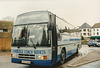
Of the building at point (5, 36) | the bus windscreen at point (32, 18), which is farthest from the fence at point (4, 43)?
the bus windscreen at point (32, 18)

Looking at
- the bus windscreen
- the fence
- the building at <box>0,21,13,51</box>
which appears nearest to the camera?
the bus windscreen

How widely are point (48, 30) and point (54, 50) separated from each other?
1268 millimetres

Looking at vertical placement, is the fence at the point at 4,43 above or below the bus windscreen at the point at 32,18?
below

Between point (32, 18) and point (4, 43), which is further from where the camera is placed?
point (4, 43)

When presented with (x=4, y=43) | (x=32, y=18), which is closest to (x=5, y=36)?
(x=4, y=43)

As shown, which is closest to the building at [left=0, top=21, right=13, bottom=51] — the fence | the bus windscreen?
the fence

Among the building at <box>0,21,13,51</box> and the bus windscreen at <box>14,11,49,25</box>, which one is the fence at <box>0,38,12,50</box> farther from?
the bus windscreen at <box>14,11,49,25</box>

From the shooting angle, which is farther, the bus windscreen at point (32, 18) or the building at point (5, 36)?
the building at point (5, 36)

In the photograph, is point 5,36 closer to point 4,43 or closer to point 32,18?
point 4,43

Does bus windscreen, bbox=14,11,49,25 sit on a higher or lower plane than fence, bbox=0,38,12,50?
higher

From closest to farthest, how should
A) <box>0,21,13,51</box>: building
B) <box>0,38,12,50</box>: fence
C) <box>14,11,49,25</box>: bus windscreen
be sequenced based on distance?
<box>14,11,49,25</box>: bus windscreen < <box>0,38,12,50</box>: fence < <box>0,21,13,51</box>: building

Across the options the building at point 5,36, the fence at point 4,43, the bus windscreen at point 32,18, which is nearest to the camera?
the bus windscreen at point 32,18

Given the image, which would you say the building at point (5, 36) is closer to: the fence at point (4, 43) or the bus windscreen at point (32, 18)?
the fence at point (4, 43)

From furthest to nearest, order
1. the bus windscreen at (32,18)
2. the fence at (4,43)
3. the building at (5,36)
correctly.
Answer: the building at (5,36) → the fence at (4,43) → the bus windscreen at (32,18)
